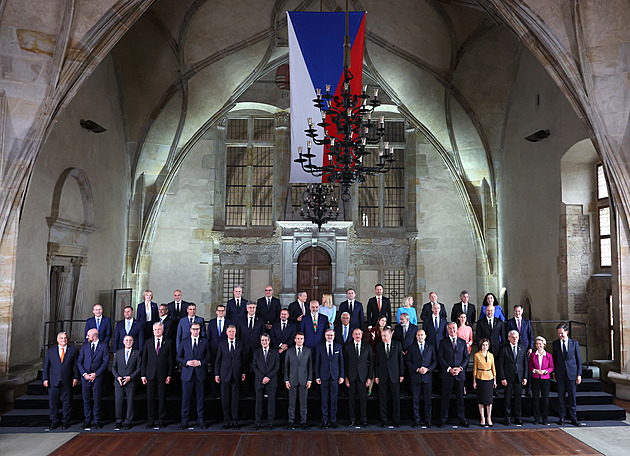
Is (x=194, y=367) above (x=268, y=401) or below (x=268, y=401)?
above

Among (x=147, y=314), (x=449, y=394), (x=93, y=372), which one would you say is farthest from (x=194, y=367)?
(x=449, y=394)

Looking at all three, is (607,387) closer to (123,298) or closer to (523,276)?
(523,276)

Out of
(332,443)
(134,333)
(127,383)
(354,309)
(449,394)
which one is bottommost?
(332,443)

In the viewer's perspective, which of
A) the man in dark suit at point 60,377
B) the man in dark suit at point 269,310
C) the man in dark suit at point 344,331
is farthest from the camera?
the man in dark suit at point 269,310

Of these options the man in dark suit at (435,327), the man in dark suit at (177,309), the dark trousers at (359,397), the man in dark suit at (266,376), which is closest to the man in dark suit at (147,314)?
the man in dark suit at (177,309)

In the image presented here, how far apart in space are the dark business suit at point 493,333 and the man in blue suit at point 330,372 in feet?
7.34

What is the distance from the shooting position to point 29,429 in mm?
7062

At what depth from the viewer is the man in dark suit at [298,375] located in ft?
23.5

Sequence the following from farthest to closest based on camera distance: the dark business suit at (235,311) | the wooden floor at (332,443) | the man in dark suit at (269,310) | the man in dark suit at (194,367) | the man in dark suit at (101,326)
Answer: the man in dark suit at (269,310), the dark business suit at (235,311), the man in dark suit at (101,326), the man in dark suit at (194,367), the wooden floor at (332,443)

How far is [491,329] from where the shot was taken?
26.1 ft

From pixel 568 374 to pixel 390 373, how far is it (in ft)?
8.32

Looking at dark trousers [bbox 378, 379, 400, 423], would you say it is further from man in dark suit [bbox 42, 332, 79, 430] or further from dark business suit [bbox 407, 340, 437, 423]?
man in dark suit [bbox 42, 332, 79, 430]

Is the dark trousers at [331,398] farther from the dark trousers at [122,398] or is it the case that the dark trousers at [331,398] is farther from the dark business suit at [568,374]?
the dark business suit at [568,374]

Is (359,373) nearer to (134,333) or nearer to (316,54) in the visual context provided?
(134,333)
